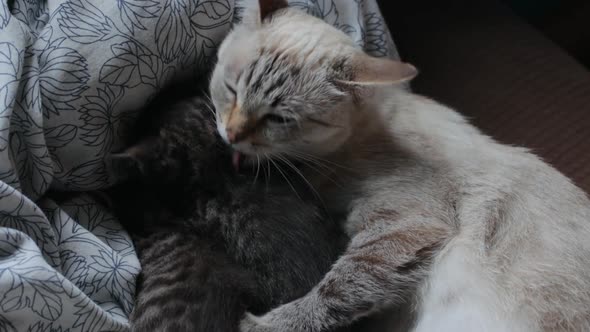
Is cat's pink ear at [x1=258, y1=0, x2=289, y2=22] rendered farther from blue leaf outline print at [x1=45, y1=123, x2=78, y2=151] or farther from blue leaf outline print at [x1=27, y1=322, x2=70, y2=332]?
blue leaf outline print at [x1=27, y1=322, x2=70, y2=332]

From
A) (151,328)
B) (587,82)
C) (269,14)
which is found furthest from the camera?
(587,82)

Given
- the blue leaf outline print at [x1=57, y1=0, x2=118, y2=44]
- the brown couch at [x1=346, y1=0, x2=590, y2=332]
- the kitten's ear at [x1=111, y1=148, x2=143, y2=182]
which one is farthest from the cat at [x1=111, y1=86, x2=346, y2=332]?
the brown couch at [x1=346, y1=0, x2=590, y2=332]

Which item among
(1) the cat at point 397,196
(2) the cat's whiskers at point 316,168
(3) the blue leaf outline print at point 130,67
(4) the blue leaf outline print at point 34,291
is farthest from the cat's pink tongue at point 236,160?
(4) the blue leaf outline print at point 34,291

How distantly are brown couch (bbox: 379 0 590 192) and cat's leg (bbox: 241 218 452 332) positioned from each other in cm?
49

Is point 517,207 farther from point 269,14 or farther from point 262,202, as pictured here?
point 269,14

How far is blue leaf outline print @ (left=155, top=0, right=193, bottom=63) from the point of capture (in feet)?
4.05

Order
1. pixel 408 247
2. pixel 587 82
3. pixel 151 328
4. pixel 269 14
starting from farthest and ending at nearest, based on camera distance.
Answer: pixel 587 82 → pixel 269 14 → pixel 408 247 → pixel 151 328

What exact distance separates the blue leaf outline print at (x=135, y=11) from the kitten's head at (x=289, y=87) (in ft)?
0.61

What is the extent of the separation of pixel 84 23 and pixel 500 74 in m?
1.12

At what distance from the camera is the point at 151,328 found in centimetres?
111

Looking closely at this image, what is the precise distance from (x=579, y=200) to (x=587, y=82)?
474mm

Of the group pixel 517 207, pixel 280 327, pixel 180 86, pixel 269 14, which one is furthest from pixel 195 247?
pixel 517 207

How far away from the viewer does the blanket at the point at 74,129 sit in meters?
1.02

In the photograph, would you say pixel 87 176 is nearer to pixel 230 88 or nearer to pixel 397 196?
pixel 230 88
